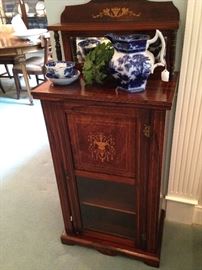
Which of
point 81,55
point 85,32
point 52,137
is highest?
point 85,32

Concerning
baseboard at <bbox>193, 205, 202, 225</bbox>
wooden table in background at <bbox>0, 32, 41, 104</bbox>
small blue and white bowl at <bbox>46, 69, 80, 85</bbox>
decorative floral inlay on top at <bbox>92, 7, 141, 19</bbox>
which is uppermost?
decorative floral inlay on top at <bbox>92, 7, 141, 19</bbox>

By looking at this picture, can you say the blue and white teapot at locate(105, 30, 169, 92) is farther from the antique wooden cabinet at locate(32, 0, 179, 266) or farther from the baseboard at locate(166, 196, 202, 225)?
the baseboard at locate(166, 196, 202, 225)

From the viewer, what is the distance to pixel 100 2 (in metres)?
1.12

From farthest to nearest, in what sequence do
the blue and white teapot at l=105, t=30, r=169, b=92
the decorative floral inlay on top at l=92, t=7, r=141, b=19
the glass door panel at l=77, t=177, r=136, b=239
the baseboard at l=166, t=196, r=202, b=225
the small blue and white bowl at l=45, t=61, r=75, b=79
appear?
1. the baseboard at l=166, t=196, r=202, b=225
2. the glass door panel at l=77, t=177, r=136, b=239
3. the decorative floral inlay on top at l=92, t=7, r=141, b=19
4. the small blue and white bowl at l=45, t=61, r=75, b=79
5. the blue and white teapot at l=105, t=30, r=169, b=92

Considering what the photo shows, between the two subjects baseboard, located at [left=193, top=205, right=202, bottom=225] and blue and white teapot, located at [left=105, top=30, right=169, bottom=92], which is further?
baseboard, located at [left=193, top=205, right=202, bottom=225]

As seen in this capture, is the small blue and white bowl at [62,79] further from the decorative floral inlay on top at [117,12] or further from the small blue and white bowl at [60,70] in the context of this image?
the decorative floral inlay on top at [117,12]

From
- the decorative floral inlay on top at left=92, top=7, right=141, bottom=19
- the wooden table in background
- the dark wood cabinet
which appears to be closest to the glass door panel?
the dark wood cabinet

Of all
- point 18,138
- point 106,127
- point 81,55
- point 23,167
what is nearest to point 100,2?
point 81,55

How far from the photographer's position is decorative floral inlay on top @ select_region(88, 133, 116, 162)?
1.05 metres

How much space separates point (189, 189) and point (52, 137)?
85 centimetres

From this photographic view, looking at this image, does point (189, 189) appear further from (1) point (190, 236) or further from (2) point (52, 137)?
(2) point (52, 137)

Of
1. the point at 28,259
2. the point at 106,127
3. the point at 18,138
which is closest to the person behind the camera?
the point at 106,127

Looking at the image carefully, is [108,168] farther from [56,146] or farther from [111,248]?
[111,248]

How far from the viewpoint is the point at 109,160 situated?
3.61 feet
